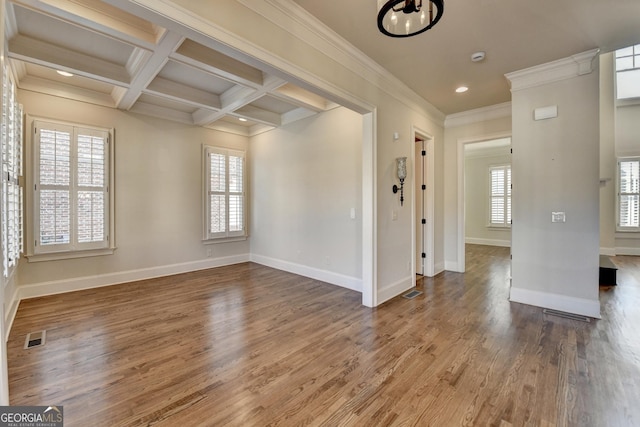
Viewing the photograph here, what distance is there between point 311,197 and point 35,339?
12.1 feet

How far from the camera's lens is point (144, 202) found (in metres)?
4.76

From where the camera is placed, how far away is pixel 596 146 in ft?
10.2

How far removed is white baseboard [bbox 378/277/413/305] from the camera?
142 inches

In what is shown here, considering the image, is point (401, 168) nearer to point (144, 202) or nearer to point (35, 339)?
point (144, 202)

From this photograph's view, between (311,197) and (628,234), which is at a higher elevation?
(311,197)

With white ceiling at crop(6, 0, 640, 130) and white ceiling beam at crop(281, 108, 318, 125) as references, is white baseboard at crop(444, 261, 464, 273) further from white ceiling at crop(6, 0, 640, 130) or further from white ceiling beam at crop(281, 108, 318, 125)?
white ceiling beam at crop(281, 108, 318, 125)

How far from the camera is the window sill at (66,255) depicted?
3770 mm

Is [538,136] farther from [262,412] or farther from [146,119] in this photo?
[146,119]

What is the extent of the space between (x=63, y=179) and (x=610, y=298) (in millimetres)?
7916

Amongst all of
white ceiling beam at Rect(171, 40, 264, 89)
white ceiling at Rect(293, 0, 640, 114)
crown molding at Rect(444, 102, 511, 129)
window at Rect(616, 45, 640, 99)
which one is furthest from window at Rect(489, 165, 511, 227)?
white ceiling beam at Rect(171, 40, 264, 89)

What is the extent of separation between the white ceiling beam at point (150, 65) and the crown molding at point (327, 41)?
2.83ft

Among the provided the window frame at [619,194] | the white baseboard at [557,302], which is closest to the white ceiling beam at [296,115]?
the white baseboard at [557,302]

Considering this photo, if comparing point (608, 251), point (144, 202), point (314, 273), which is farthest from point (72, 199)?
point (608, 251)

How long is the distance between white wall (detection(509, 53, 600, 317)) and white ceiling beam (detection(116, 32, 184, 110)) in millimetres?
4031
